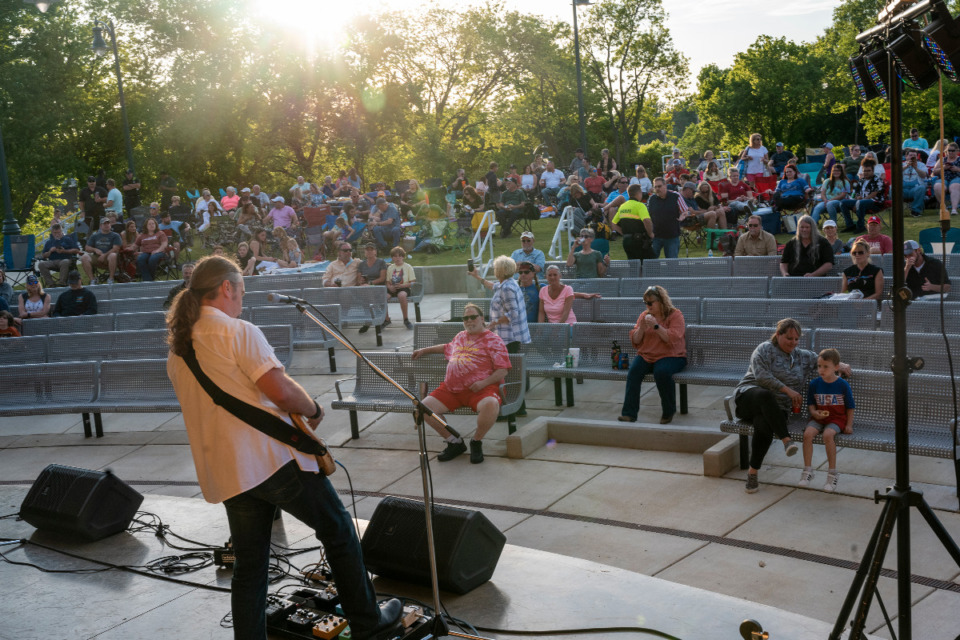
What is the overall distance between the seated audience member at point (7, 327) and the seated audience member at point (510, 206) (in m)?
11.0

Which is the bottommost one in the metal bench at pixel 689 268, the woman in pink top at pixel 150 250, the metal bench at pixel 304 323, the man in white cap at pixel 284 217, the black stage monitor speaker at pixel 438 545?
the black stage monitor speaker at pixel 438 545

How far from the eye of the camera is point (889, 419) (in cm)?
716

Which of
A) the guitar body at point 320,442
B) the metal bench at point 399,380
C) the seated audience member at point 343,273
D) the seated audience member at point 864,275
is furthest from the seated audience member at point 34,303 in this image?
the guitar body at point 320,442

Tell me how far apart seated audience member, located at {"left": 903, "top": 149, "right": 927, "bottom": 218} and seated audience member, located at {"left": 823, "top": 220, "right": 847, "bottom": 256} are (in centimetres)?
513

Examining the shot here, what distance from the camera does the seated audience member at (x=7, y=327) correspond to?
13.3m

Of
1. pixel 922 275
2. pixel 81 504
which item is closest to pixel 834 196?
pixel 922 275

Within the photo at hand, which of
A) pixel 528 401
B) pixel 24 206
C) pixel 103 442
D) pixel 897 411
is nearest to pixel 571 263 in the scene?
pixel 528 401

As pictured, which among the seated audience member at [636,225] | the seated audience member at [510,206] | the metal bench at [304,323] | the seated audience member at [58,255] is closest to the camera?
the metal bench at [304,323]

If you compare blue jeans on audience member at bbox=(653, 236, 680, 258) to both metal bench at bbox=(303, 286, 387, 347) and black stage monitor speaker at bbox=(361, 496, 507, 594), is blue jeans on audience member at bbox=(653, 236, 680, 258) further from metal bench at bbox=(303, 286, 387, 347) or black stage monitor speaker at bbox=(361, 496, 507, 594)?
black stage monitor speaker at bbox=(361, 496, 507, 594)

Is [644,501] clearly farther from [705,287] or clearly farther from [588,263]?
[588,263]

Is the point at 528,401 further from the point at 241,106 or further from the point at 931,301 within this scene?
the point at 241,106

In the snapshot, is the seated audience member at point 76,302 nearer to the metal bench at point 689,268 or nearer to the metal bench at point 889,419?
the metal bench at point 689,268

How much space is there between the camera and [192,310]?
407 cm

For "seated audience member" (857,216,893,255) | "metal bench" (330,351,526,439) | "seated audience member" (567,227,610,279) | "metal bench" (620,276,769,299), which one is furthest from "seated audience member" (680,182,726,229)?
"metal bench" (330,351,526,439)
